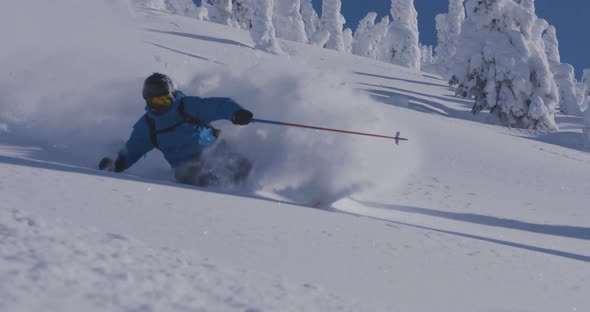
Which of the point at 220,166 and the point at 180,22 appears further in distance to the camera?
the point at 180,22

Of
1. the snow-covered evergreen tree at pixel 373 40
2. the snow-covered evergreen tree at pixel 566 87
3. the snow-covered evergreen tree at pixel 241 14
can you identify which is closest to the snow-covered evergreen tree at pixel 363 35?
the snow-covered evergreen tree at pixel 373 40

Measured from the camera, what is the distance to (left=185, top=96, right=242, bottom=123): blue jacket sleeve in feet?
15.5

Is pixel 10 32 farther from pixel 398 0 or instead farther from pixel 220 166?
pixel 398 0

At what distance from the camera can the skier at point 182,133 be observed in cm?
471

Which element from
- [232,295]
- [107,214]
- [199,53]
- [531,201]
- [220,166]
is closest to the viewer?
[232,295]

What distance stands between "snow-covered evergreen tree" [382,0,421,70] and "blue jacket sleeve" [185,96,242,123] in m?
52.5

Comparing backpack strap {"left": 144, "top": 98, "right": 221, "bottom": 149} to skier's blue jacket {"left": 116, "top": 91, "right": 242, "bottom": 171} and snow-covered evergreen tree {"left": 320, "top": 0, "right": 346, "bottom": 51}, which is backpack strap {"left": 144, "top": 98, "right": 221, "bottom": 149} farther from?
snow-covered evergreen tree {"left": 320, "top": 0, "right": 346, "bottom": 51}

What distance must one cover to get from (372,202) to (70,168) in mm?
3293

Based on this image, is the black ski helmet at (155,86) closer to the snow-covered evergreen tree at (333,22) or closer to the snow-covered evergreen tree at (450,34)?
the snow-covered evergreen tree at (333,22)

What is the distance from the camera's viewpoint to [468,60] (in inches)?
979

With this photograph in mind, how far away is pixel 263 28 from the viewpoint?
34.5 m

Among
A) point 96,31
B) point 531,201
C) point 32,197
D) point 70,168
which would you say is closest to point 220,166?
point 70,168

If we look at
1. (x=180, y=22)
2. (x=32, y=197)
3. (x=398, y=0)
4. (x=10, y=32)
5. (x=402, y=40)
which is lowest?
(x=32, y=197)

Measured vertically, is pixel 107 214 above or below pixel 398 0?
below
